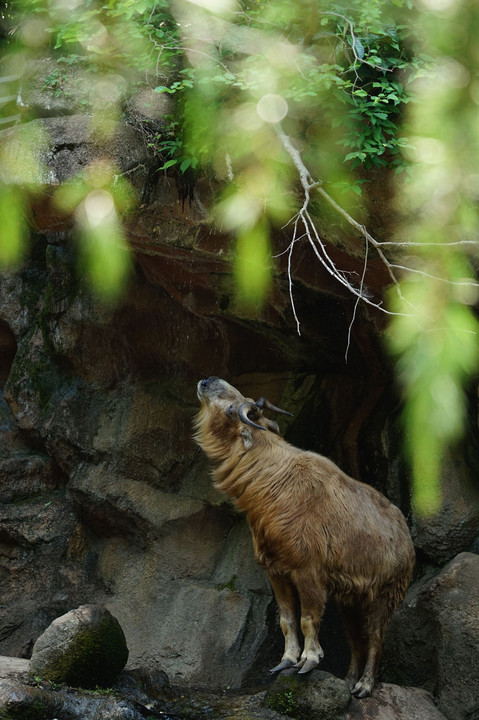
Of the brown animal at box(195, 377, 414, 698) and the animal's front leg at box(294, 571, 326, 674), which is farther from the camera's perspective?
the brown animal at box(195, 377, 414, 698)

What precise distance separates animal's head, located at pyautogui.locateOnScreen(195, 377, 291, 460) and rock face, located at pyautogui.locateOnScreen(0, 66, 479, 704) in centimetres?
129

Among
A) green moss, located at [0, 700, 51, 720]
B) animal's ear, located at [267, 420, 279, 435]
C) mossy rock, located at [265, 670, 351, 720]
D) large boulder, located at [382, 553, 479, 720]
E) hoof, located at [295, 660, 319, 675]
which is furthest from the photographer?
animal's ear, located at [267, 420, 279, 435]

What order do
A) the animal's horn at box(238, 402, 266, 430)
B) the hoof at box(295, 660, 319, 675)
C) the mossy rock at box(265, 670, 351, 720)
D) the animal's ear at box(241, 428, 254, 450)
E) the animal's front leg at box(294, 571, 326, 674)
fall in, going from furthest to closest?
the animal's ear at box(241, 428, 254, 450)
the animal's horn at box(238, 402, 266, 430)
the animal's front leg at box(294, 571, 326, 674)
the hoof at box(295, 660, 319, 675)
the mossy rock at box(265, 670, 351, 720)

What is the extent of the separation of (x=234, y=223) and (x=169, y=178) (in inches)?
26.2

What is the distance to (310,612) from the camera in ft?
17.2

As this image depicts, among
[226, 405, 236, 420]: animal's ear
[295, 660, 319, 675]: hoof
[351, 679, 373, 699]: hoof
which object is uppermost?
[226, 405, 236, 420]: animal's ear

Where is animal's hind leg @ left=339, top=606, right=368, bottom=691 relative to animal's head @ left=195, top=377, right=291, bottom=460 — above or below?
below

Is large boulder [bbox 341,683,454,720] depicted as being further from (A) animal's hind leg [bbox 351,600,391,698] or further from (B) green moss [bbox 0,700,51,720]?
(B) green moss [bbox 0,700,51,720]

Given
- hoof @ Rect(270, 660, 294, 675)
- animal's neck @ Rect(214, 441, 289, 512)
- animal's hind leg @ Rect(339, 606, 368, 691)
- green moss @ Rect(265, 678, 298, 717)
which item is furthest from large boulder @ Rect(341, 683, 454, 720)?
animal's neck @ Rect(214, 441, 289, 512)

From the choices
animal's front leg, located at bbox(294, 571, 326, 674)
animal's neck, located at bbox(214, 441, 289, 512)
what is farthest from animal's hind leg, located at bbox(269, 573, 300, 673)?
animal's neck, located at bbox(214, 441, 289, 512)

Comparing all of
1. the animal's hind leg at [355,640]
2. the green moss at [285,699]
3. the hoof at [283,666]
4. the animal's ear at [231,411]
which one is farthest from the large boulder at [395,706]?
the animal's ear at [231,411]

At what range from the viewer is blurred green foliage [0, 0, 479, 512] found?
5.75 m

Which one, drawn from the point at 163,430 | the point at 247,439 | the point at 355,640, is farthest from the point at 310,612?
the point at 163,430

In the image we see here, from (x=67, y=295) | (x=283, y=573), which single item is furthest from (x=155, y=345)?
(x=283, y=573)
